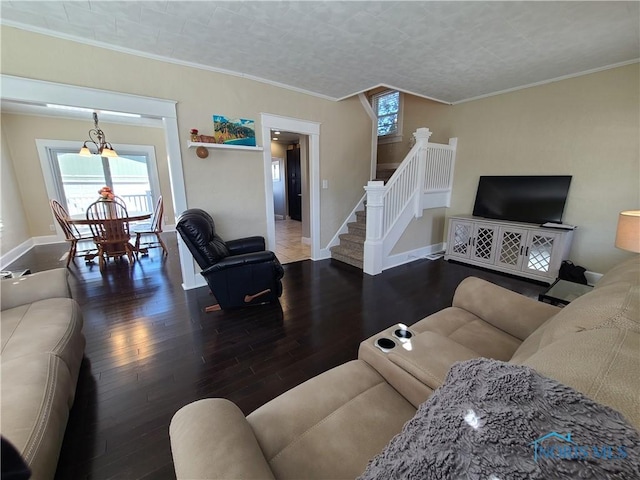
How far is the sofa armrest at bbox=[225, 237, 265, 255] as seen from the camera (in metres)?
3.18

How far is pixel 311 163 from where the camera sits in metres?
4.10

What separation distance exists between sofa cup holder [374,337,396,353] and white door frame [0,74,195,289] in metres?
2.78

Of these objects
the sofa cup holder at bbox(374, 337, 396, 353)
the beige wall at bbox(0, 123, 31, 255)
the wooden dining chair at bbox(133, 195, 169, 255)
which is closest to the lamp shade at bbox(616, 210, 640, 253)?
the sofa cup holder at bbox(374, 337, 396, 353)

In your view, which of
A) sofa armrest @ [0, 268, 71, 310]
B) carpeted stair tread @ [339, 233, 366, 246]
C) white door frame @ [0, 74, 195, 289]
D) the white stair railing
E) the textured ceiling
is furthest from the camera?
carpeted stair tread @ [339, 233, 366, 246]

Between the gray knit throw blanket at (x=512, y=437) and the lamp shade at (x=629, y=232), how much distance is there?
2182 millimetres

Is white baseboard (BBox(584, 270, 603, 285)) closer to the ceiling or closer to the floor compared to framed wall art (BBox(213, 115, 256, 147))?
closer to the floor

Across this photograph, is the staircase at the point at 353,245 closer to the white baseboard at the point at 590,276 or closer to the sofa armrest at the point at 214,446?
the white baseboard at the point at 590,276

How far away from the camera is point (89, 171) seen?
595 cm

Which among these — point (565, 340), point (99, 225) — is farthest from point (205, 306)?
point (565, 340)

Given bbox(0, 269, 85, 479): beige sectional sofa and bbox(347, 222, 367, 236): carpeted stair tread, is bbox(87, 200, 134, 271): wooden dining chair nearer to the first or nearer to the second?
bbox(0, 269, 85, 479): beige sectional sofa

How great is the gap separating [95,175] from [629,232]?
Answer: 8714 millimetres

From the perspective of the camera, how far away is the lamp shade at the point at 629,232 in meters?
1.78

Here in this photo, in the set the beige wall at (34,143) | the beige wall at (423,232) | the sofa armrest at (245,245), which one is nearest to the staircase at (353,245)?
the beige wall at (423,232)

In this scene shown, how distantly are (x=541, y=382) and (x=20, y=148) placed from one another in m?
8.05
